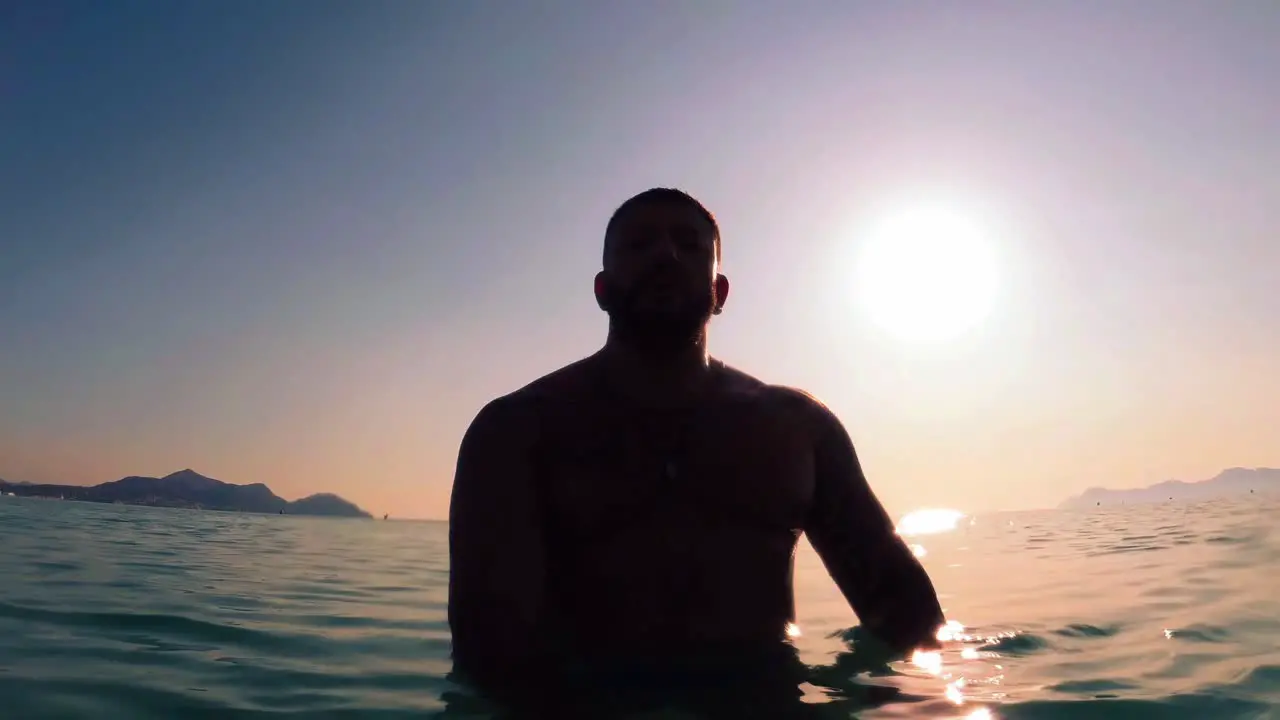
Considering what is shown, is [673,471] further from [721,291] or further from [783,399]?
[721,291]

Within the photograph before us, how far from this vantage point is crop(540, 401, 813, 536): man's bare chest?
2.96 m

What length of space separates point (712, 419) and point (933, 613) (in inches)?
60.4

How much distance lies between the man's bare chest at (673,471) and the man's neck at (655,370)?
4.8 inches

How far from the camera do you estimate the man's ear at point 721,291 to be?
3826mm

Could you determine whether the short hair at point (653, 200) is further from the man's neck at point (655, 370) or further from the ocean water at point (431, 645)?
Result: the ocean water at point (431, 645)

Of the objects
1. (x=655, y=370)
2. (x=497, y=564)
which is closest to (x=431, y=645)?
(x=497, y=564)

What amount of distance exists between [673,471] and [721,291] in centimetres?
121

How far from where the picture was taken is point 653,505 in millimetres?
2977

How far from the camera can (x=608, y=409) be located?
319 centimetres

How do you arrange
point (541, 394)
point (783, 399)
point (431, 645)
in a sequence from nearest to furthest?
point (541, 394) < point (783, 399) < point (431, 645)

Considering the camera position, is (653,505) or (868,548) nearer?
(653,505)

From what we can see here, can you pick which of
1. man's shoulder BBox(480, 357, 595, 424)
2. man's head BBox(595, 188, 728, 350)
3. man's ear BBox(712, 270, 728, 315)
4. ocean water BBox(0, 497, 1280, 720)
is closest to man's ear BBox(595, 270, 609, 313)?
man's head BBox(595, 188, 728, 350)

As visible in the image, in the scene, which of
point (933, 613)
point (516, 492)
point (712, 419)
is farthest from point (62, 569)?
point (933, 613)

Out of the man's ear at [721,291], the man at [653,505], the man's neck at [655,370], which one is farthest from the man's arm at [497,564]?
the man's ear at [721,291]
